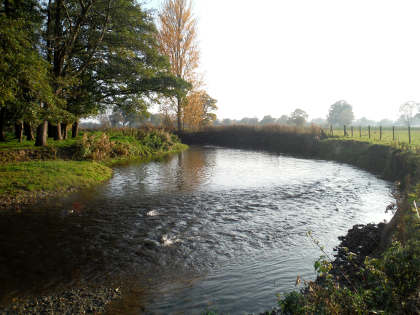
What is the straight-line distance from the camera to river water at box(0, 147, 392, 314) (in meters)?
4.70

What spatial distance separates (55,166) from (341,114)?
5071 inches

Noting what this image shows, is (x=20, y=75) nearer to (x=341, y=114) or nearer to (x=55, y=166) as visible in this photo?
(x=55, y=166)

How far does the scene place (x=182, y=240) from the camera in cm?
675

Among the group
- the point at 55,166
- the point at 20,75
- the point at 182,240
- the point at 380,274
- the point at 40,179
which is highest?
the point at 20,75

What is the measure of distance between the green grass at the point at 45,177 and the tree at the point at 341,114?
410 feet

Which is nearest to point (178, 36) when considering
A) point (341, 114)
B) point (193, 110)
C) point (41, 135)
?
point (193, 110)

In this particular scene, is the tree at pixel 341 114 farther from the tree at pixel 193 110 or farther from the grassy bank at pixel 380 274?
the grassy bank at pixel 380 274

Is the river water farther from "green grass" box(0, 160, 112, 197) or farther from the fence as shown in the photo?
the fence

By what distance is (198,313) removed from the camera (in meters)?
4.07

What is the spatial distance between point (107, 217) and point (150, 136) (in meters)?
22.3

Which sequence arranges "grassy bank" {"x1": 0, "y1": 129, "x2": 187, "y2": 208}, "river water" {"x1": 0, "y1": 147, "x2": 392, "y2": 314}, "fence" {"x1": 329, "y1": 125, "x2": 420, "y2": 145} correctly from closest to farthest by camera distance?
"river water" {"x1": 0, "y1": 147, "x2": 392, "y2": 314} → "grassy bank" {"x1": 0, "y1": 129, "x2": 187, "y2": 208} → "fence" {"x1": 329, "y1": 125, "x2": 420, "y2": 145}

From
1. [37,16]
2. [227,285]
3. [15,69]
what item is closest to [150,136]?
[37,16]

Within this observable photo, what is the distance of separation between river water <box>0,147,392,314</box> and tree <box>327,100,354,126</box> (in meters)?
122

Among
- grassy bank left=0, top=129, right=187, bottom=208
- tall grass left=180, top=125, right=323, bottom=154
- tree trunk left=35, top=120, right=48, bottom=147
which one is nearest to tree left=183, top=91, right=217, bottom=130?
tall grass left=180, top=125, right=323, bottom=154
